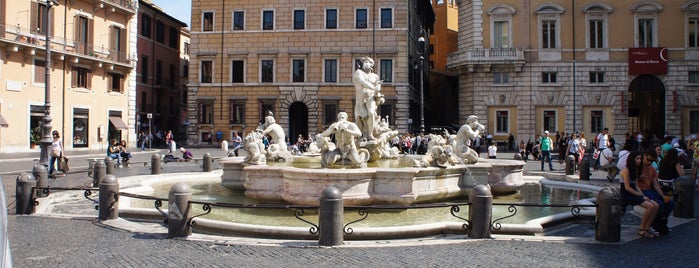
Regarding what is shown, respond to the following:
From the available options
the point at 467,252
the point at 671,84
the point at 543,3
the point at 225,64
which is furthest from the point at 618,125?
the point at 467,252

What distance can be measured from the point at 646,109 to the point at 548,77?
10.7 metres

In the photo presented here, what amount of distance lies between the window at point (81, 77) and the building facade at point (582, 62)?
22.9 metres

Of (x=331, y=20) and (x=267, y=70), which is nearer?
(x=331, y=20)

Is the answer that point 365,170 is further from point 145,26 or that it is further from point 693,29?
point 145,26

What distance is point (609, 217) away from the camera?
24.5ft

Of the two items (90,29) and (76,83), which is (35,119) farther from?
(90,29)

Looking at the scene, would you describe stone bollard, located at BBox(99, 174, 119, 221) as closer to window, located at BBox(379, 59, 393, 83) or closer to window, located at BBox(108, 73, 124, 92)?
window, located at BBox(108, 73, 124, 92)

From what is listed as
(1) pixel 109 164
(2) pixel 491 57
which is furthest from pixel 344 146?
(2) pixel 491 57

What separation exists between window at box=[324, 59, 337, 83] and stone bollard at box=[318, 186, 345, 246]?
3238cm

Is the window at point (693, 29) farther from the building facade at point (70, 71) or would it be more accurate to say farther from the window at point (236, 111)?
the building facade at point (70, 71)

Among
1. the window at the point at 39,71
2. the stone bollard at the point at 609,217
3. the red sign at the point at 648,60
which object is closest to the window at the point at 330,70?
the window at the point at 39,71

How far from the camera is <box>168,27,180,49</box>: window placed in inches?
1882

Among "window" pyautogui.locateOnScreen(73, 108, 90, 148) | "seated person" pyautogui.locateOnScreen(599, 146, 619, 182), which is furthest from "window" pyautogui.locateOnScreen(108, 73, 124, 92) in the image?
"seated person" pyautogui.locateOnScreen(599, 146, 619, 182)

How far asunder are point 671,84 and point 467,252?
33.6 meters
